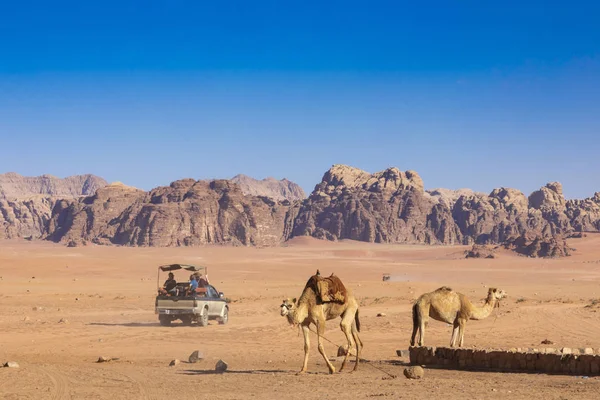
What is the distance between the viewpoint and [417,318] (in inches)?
637

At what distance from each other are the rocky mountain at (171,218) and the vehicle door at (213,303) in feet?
396

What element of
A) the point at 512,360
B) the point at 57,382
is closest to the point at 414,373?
the point at 512,360

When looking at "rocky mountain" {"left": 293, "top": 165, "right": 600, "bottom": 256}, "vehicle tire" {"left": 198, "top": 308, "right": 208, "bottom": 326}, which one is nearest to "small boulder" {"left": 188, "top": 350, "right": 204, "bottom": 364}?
"vehicle tire" {"left": 198, "top": 308, "right": 208, "bottom": 326}

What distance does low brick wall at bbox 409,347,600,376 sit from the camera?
545 inches

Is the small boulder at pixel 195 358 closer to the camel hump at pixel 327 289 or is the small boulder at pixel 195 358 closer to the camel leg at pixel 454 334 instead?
the camel hump at pixel 327 289

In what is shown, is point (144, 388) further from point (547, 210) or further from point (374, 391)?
point (547, 210)

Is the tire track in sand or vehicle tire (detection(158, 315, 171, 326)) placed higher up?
the tire track in sand

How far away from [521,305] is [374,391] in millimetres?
22034

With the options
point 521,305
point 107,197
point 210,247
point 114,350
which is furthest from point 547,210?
point 114,350

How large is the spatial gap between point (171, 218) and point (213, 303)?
124518mm

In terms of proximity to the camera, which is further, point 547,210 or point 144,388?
point 547,210

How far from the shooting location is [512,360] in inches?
572

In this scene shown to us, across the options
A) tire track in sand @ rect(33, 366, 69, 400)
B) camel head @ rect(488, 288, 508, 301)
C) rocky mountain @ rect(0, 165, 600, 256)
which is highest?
rocky mountain @ rect(0, 165, 600, 256)

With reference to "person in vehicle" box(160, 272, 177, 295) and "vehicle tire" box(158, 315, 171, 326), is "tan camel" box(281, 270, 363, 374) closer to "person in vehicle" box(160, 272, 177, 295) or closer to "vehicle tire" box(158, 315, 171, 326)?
"person in vehicle" box(160, 272, 177, 295)
